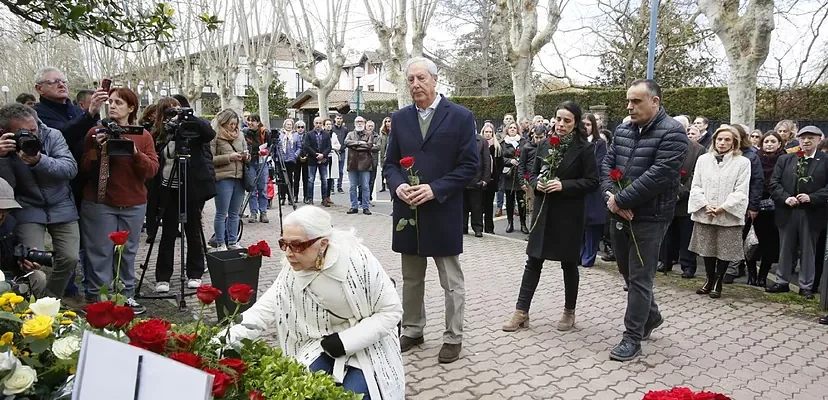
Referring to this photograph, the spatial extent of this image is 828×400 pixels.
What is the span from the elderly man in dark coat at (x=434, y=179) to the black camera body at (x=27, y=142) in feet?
8.32

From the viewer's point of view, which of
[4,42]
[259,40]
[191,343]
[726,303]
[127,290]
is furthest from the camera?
[259,40]

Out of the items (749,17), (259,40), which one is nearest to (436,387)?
(749,17)

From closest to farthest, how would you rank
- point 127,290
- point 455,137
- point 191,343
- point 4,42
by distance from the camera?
point 191,343, point 455,137, point 127,290, point 4,42

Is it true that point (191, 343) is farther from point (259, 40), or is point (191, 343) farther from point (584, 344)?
point (259, 40)

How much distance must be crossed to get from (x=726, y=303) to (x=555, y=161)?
262cm

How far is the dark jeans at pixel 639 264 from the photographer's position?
439cm

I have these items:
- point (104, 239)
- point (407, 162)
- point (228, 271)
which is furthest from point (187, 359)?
point (104, 239)

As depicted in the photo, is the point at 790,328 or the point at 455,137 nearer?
the point at 455,137

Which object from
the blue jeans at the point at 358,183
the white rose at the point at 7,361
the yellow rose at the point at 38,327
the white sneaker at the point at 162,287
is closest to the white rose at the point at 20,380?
the white rose at the point at 7,361

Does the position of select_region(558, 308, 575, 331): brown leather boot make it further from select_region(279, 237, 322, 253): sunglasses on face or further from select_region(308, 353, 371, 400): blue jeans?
select_region(279, 237, 322, 253): sunglasses on face

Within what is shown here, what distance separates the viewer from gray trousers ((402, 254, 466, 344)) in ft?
14.6

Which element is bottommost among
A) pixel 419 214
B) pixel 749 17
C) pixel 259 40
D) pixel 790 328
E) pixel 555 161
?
pixel 790 328

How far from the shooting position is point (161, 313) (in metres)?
5.42

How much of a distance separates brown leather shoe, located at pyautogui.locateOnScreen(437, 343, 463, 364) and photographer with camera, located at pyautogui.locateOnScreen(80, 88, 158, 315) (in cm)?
250
